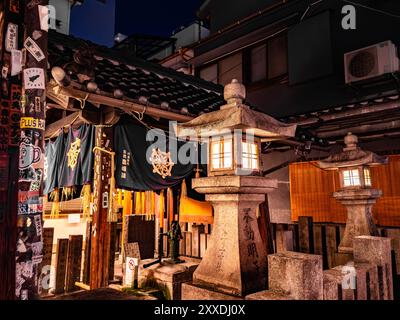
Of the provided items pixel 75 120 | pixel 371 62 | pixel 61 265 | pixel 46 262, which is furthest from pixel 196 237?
pixel 371 62

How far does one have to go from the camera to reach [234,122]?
13.7ft

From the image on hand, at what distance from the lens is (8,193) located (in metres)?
3.78

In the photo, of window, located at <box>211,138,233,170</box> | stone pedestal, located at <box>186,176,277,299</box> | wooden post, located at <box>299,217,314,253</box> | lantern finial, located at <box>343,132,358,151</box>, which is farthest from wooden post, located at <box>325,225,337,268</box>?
window, located at <box>211,138,233,170</box>

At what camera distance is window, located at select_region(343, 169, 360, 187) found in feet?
25.9

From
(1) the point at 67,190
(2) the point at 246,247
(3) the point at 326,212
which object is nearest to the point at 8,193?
(2) the point at 246,247

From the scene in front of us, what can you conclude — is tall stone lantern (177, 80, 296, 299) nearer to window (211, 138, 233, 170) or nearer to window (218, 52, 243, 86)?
window (211, 138, 233, 170)

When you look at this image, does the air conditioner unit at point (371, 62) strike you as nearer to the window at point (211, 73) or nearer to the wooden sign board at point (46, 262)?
the window at point (211, 73)

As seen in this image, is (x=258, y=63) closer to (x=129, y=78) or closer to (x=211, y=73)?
(x=211, y=73)

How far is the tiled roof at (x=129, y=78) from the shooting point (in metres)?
5.90

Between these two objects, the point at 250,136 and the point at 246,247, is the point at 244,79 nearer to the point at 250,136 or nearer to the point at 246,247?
the point at 250,136

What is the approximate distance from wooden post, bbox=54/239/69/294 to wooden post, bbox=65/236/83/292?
118mm

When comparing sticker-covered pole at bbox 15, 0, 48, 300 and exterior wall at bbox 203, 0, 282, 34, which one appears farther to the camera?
exterior wall at bbox 203, 0, 282, 34

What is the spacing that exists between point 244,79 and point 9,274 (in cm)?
1369

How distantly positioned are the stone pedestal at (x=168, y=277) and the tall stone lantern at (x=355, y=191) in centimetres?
408
